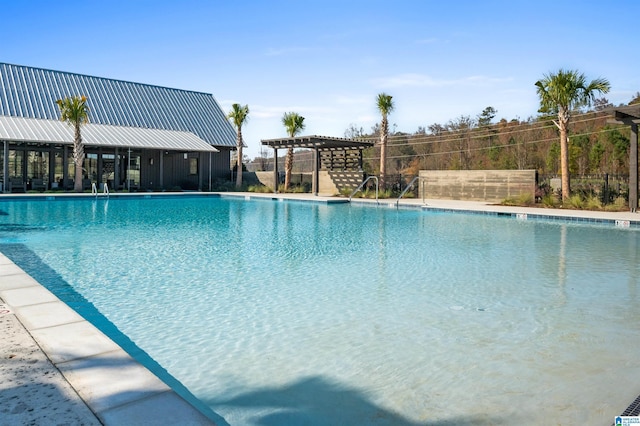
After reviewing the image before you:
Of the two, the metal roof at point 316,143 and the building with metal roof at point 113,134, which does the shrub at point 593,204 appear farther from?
the building with metal roof at point 113,134

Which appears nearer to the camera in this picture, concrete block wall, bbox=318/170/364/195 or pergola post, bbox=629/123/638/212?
pergola post, bbox=629/123/638/212

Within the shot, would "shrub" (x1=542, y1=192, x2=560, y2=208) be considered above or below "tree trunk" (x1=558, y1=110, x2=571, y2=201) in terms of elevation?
below

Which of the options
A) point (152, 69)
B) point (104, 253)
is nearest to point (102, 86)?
point (152, 69)

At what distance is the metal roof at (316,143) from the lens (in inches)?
858

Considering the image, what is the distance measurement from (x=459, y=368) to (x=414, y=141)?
38207 millimetres

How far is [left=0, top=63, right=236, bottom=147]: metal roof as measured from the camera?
24.0m

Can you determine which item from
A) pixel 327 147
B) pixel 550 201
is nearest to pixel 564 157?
pixel 550 201

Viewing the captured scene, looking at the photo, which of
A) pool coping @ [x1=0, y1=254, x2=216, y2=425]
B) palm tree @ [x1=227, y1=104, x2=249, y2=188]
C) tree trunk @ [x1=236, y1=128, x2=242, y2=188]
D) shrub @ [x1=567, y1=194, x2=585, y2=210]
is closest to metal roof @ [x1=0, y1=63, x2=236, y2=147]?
tree trunk @ [x1=236, y1=128, x2=242, y2=188]

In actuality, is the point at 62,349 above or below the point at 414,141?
below

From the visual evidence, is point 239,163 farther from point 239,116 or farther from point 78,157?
point 78,157

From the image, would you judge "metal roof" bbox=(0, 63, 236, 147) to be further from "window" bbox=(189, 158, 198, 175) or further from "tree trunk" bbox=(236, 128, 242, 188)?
"tree trunk" bbox=(236, 128, 242, 188)

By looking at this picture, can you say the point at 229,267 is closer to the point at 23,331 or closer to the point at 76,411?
the point at 23,331

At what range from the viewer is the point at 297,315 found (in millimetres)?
4785

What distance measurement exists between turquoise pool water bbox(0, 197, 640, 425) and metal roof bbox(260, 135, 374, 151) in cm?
1205
